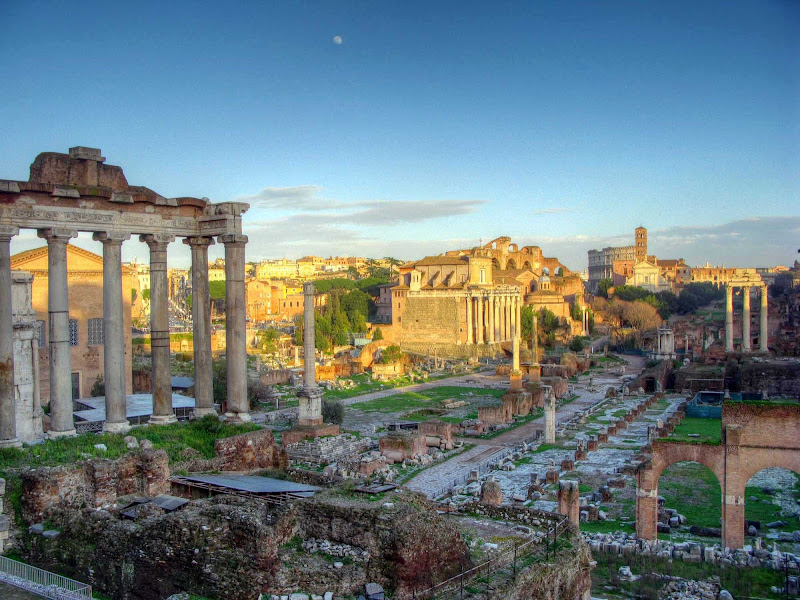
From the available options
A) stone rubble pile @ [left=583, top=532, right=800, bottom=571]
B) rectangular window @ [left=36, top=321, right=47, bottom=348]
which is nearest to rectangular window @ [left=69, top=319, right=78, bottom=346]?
rectangular window @ [left=36, top=321, right=47, bottom=348]

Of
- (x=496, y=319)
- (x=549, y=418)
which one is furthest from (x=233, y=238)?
(x=496, y=319)

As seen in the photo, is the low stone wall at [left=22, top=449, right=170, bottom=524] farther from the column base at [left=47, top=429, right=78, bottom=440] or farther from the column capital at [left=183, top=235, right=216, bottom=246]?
the column capital at [left=183, top=235, right=216, bottom=246]

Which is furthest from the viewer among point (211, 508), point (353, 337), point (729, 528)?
point (353, 337)

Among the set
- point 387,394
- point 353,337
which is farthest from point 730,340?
point 353,337

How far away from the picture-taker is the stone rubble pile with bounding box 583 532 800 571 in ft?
50.1

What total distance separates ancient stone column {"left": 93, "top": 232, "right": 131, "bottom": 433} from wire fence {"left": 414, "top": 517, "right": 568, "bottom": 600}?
885 centimetres

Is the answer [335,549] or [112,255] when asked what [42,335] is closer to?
[112,255]

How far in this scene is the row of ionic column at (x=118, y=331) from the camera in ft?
45.9

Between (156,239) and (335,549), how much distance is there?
9127 millimetres

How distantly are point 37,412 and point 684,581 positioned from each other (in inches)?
559

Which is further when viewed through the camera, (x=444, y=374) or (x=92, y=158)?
(x=444, y=374)

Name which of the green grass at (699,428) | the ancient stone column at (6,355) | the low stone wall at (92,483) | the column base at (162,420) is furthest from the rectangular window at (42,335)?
the green grass at (699,428)

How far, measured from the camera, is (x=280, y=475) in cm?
Answer: 1430

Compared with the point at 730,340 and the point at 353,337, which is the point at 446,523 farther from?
the point at 353,337
